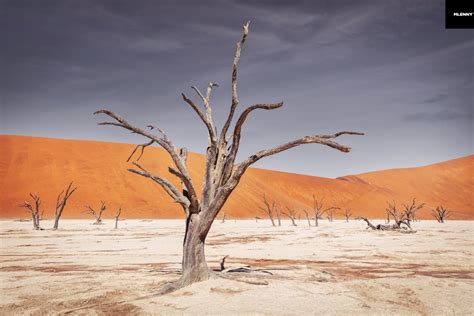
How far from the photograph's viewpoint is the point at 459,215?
90.3 m

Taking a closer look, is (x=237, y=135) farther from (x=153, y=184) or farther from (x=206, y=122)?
(x=153, y=184)

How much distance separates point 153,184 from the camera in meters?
85.5

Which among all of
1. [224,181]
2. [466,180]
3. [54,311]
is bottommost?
[54,311]

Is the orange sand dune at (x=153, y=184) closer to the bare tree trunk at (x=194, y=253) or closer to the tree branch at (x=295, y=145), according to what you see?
the bare tree trunk at (x=194, y=253)

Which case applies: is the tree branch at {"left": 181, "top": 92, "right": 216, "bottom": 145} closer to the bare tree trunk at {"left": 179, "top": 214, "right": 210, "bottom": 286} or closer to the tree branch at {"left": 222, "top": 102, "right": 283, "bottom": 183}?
the tree branch at {"left": 222, "top": 102, "right": 283, "bottom": 183}

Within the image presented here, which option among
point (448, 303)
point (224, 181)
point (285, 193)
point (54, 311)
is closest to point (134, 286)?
point (54, 311)

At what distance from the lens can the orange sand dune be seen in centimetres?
7162

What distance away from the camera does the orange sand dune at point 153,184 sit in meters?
71.6

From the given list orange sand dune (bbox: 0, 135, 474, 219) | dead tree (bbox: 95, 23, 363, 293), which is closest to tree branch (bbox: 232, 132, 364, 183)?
dead tree (bbox: 95, 23, 363, 293)

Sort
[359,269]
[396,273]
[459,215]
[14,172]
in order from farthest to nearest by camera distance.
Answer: [459,215]
[14,172]
[359,269]
[396,273]

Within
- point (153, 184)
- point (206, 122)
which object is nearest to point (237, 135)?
point (206, 122)

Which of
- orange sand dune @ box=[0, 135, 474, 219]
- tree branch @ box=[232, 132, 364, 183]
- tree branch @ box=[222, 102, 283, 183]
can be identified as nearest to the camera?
tree branch @ box=[232, 132, 364, 183]

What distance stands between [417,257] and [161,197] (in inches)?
2756

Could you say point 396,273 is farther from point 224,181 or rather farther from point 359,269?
point 224,181
